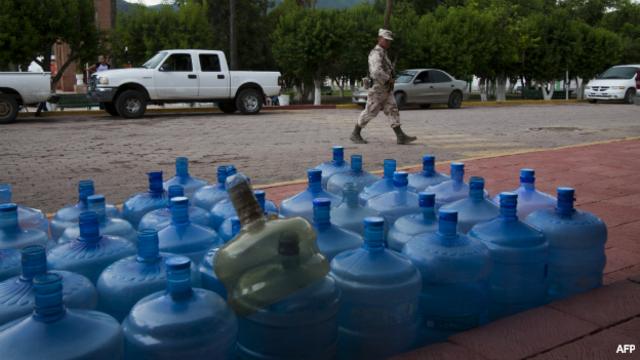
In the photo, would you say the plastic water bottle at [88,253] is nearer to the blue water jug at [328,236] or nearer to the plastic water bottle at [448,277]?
the blue water jug at [328,236]

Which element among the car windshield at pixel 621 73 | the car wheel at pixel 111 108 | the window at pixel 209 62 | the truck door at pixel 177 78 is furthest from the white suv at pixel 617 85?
the car wheel at pixel 111 108

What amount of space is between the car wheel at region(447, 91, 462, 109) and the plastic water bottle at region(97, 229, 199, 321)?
22641mm

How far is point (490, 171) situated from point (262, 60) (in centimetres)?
2990

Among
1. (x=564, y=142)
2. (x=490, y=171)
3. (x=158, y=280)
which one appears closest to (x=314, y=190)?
(x=158, y=280)

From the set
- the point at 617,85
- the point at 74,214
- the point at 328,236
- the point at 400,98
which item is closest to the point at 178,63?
the point at 400,98

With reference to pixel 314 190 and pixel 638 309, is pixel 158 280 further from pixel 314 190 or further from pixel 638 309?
pixel 638 309

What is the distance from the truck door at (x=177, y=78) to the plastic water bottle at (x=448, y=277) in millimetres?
16180

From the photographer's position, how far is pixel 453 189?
3.27 metres

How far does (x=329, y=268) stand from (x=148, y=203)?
55.4 inches

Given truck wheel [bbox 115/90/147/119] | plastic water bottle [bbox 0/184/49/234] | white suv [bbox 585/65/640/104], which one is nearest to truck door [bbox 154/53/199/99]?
truck wheel [bbox 115/90/147/119]

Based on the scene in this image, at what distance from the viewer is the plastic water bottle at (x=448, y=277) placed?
2.27 metres

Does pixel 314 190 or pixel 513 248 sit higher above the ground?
pixel 314 190

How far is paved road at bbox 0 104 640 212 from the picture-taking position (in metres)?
7.19

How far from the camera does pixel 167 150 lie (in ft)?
32.3
